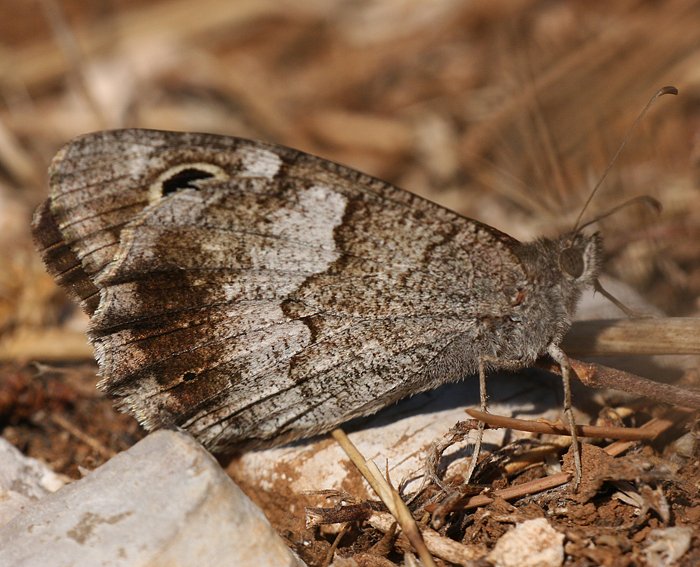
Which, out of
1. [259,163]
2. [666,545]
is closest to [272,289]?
[259,163]

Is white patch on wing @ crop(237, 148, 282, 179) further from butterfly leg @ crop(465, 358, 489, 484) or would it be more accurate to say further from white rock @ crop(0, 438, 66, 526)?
white rock @ crop(0, 438, 66, 526)

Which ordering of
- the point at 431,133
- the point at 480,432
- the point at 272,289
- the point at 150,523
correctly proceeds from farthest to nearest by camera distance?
the point at 431,133 < the point at 272,289 < the point at 480,432 < the point at 150,523

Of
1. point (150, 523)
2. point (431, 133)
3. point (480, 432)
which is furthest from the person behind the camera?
point (431, 133)

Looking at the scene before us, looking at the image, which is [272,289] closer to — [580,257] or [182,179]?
[182,179]

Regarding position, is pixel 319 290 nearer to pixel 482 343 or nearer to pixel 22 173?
pixel 482 343

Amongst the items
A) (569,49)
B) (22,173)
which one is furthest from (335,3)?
(22,173)

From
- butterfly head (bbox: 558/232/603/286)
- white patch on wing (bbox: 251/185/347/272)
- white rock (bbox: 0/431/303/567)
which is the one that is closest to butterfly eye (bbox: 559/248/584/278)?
butterfly head (bbox: 558/232/603/286)
